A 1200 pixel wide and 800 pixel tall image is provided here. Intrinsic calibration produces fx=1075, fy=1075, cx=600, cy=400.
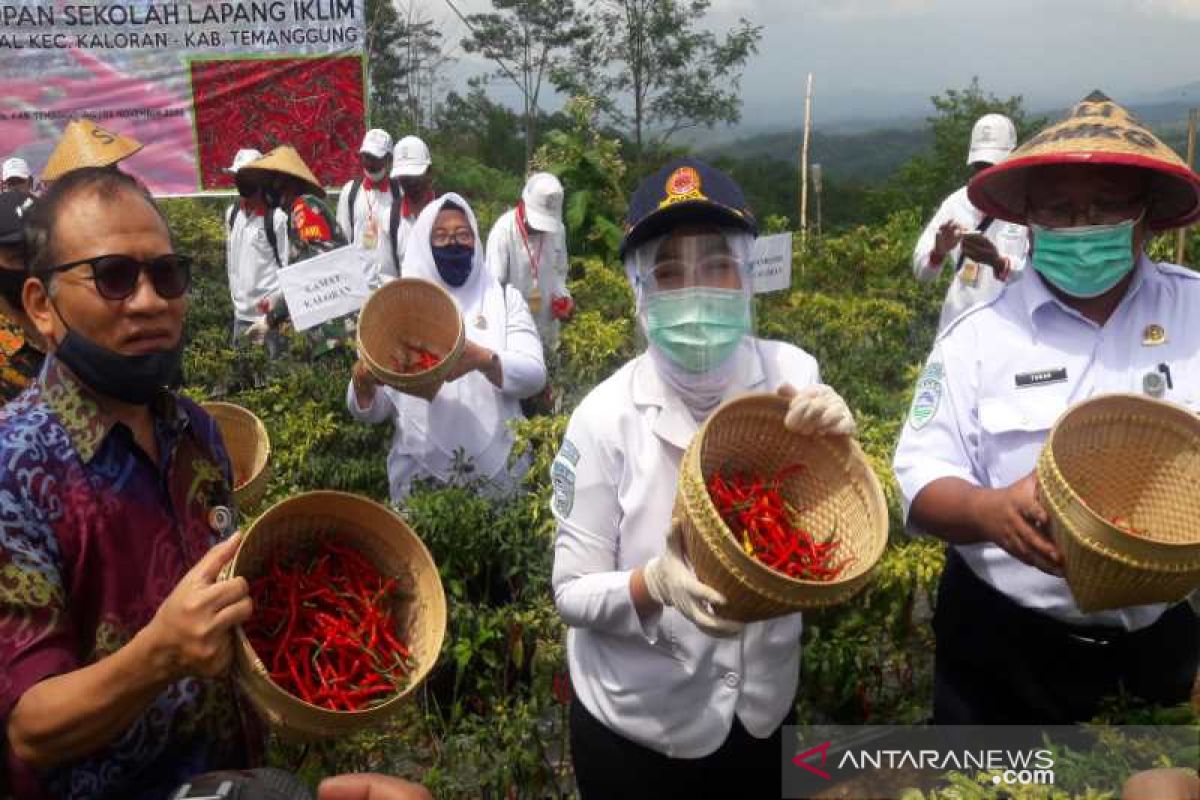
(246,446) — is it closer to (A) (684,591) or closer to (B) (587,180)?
(A) (684,591)

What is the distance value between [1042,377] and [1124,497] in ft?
0.99

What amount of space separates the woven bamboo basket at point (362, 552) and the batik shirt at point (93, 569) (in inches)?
5.5

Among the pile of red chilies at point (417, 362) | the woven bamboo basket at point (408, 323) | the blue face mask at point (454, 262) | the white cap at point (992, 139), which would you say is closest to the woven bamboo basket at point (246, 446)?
the woven bamboo basket at point (408, 323)

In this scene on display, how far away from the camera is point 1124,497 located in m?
2.18

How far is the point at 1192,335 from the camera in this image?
7.49ft

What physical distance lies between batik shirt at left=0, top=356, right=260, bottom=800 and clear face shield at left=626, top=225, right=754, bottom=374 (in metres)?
0.97

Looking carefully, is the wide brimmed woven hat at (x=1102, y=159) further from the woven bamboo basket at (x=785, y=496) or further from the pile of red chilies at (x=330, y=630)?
the pile of red chilies at (x=330, y=630)

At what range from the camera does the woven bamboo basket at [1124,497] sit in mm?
1804

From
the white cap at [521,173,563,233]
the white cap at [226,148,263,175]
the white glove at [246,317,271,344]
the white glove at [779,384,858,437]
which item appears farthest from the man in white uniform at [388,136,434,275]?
the white glove at [779,384,858,437]

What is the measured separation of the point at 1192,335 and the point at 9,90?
34.6ft

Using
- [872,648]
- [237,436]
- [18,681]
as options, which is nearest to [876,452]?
[872,648]

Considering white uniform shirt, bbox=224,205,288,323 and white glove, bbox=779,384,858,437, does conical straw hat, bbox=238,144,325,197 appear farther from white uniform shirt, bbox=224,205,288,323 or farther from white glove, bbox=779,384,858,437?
white glove, bbox=779,384,858,437

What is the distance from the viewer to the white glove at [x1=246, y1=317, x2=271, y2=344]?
255 inches

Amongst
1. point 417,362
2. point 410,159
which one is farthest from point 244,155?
point 417,362
